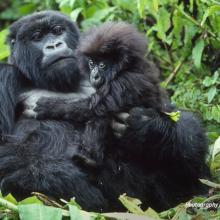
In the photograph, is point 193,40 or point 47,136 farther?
point 193,40

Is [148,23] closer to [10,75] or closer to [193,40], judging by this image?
[193,40]

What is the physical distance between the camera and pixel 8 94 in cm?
412

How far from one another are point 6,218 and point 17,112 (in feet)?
3.69

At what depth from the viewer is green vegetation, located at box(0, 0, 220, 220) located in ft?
11.3

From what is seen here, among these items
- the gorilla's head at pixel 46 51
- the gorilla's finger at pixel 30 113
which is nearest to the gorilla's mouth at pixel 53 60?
the gorilla's head at pixel 46 51

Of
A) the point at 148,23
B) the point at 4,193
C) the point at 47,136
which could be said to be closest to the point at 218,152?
the point at 47,136

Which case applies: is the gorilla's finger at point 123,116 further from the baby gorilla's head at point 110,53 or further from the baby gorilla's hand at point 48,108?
the baby gorilla's hand at point 48,108

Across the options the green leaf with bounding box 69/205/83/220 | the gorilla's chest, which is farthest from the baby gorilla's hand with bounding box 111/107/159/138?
the green leaf with bounding box 69/205/83/220

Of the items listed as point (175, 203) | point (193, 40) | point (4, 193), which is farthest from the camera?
point (193, 40)

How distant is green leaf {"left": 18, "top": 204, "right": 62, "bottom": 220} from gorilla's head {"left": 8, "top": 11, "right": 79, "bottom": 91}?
1.24m

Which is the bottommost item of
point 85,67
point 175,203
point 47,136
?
point 175,203

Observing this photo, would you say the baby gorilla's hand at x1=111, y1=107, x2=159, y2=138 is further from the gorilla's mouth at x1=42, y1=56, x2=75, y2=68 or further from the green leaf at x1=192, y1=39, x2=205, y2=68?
the green leaf at x1=192, y1=39, x2=205, y2=68

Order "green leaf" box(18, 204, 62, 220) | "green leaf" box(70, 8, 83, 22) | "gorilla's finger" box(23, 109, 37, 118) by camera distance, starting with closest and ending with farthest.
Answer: "green leaf" box(18, 204, 62, 220) < "gorilla's finger" box(23, 109, 37, 118) < "green leaf" box(70, 8, 83, 22)

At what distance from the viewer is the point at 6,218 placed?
10.5 feet
